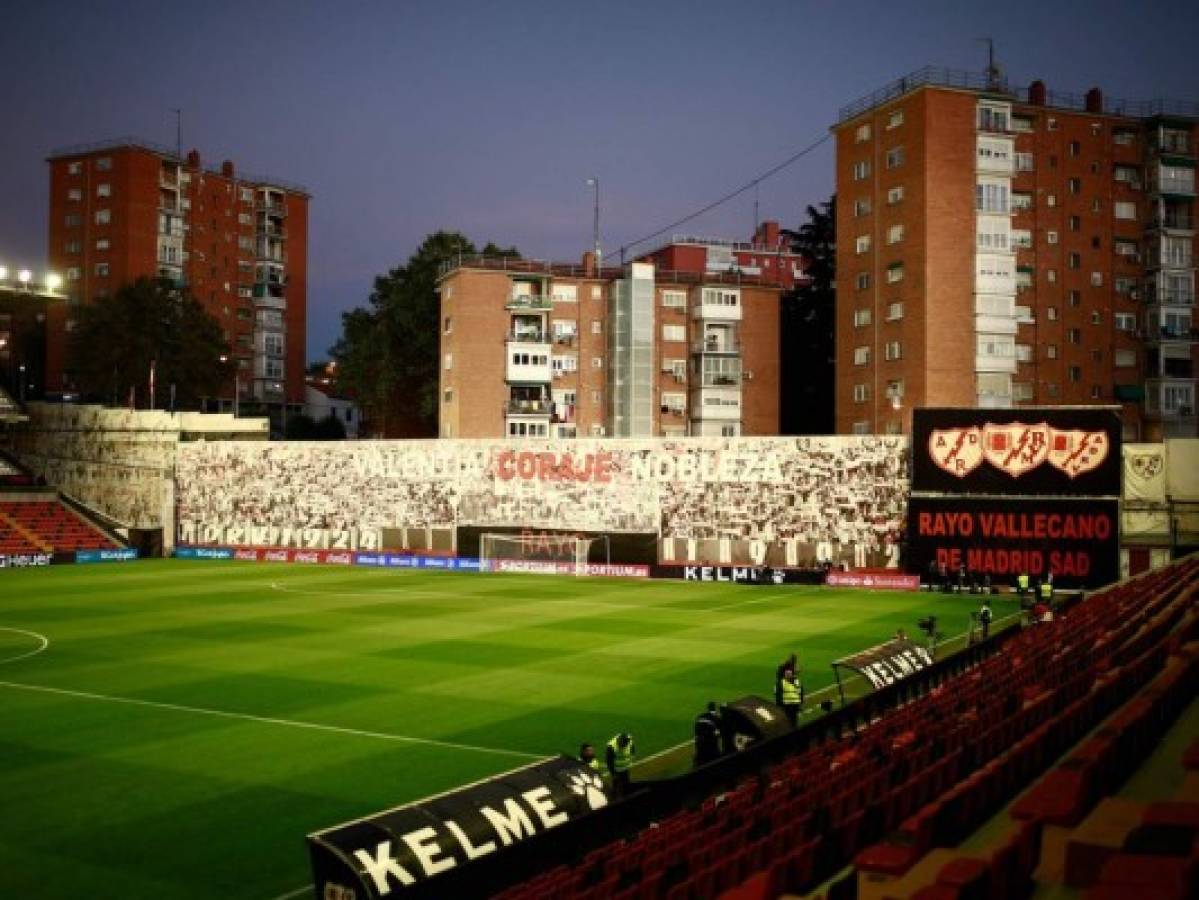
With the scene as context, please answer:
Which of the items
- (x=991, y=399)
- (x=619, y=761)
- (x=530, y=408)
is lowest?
(x=619, y=761)

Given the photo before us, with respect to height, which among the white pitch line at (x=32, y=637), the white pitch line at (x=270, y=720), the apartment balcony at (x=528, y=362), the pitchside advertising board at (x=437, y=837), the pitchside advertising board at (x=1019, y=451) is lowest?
the white pitch line at (x=32, y=637)

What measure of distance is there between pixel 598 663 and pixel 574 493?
2828 centimetres

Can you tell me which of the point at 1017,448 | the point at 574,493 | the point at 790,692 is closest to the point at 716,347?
the point at 574,493

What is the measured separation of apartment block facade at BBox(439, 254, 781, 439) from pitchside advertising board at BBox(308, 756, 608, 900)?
6518 centimetres

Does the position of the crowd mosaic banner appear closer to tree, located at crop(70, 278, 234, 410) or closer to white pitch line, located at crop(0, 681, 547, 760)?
tree, located at crop(70, 278, 234, 410)

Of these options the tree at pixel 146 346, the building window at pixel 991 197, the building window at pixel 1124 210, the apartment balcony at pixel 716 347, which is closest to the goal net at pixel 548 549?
the apartment balcony at pixel 716 347

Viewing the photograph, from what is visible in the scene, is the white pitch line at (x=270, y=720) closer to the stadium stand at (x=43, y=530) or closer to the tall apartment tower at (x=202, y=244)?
the stadium stand at (x=43, y=530)

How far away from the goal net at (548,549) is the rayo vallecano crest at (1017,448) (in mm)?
17197

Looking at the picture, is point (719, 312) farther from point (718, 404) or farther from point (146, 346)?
point (146, 346)

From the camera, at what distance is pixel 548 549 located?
5738 cm

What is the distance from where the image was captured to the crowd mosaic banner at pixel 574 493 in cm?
5134

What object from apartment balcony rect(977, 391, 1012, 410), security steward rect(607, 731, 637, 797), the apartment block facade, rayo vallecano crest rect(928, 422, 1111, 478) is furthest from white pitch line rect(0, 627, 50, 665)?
apartment balcony rect(977, 391, 1012, 410)

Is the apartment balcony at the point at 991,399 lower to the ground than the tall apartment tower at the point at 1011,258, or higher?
lower

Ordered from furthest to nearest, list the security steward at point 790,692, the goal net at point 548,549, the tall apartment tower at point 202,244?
the tall apartment tower at point 202,244 → the goal net at point 548,549 → the security steward at point 790,692
